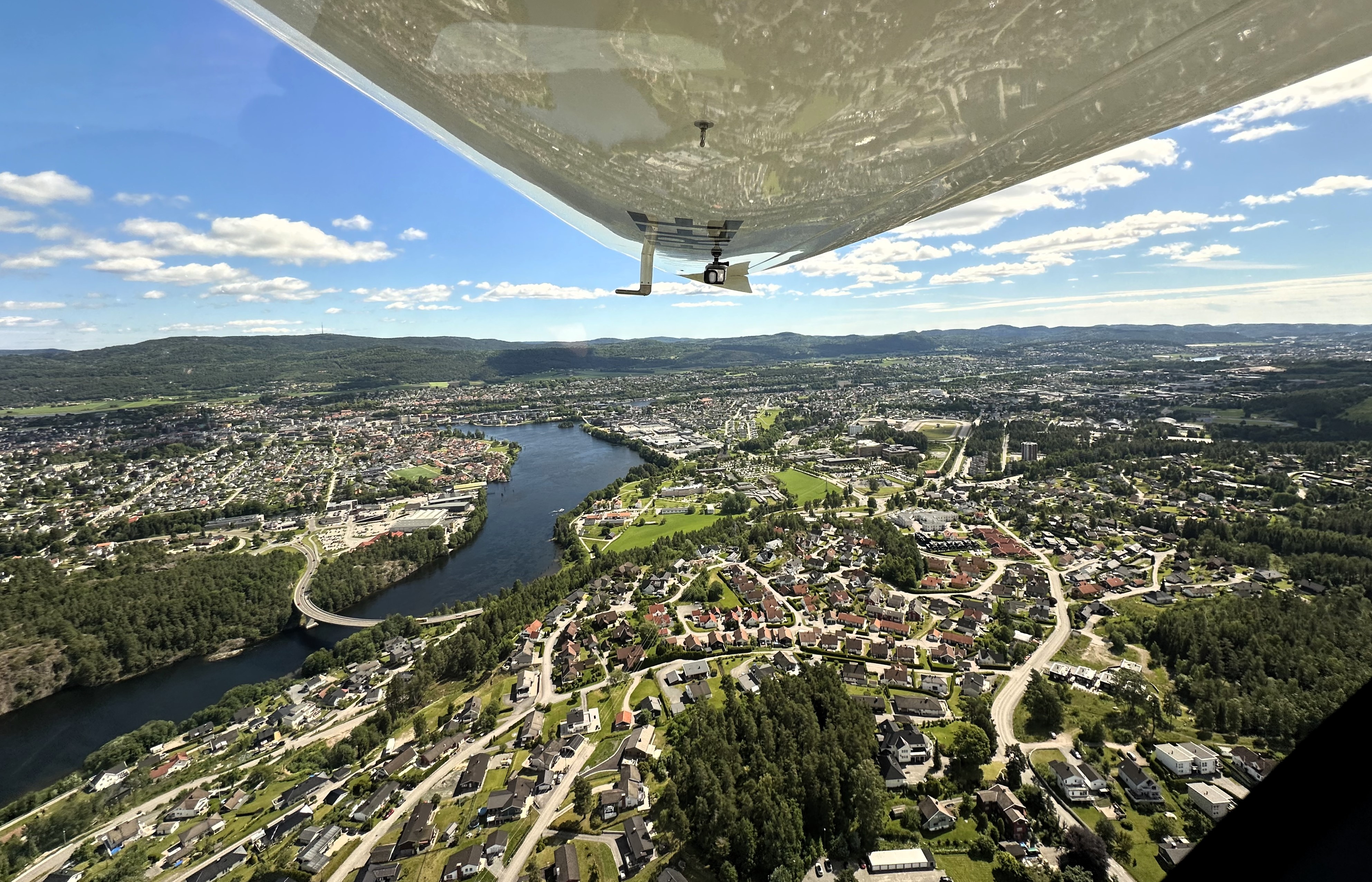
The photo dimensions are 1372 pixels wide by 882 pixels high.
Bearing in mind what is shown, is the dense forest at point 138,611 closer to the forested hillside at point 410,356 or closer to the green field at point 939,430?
the green field at point 939,430

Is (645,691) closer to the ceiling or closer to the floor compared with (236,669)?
closer to the ceiling

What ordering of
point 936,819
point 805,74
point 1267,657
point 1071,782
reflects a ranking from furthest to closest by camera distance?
point 1267,657 < point 1071,782 < point 936,819 < point 805,74

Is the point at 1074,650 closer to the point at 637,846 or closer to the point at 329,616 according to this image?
the point at 637,846

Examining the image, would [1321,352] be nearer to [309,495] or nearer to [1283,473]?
[1283,473]

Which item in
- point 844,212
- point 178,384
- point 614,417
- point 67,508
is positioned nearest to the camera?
point 844,212

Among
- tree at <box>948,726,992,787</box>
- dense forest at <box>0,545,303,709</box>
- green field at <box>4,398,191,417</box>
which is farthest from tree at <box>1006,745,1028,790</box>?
green field at <box>4,398,191,417</box>

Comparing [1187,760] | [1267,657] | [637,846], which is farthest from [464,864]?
[1267,657]

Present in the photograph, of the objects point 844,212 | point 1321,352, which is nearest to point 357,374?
point 844,212
